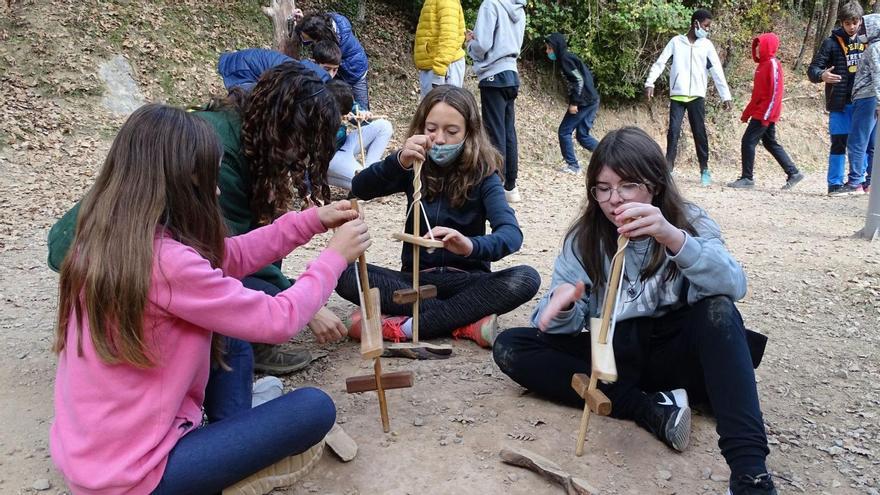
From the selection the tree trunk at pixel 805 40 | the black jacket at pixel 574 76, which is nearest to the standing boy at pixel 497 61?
the black jacket at pixel 574 76

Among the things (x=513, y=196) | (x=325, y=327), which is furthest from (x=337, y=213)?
(x=513, y=196)

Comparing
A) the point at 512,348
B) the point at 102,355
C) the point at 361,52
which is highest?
the point at 361,52

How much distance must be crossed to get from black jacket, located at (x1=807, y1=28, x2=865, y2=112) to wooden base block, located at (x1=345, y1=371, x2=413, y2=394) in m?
6.90

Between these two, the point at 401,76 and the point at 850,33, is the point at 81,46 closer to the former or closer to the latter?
the point at 401,76

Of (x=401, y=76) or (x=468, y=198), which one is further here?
(x=401, y=76)

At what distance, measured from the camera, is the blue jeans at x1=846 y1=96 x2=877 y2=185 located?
7.27m

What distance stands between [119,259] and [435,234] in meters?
1.49

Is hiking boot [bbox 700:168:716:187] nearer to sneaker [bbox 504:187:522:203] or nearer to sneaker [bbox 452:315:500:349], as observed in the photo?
sneaker [bbox 504:187:522:203]

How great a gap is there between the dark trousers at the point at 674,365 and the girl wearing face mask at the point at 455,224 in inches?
22.1

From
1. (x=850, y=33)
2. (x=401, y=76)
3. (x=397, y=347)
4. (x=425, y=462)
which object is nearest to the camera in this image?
(x=425, y=462)

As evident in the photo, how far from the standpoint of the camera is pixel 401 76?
10.1 meters

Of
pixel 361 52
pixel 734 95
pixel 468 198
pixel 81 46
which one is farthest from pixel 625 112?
pixel 468 198

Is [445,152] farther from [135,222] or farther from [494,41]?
[494,41]

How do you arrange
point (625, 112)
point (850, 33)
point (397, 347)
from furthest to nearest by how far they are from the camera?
point (625, 112) → point (850, 33) → point (397, 347)
